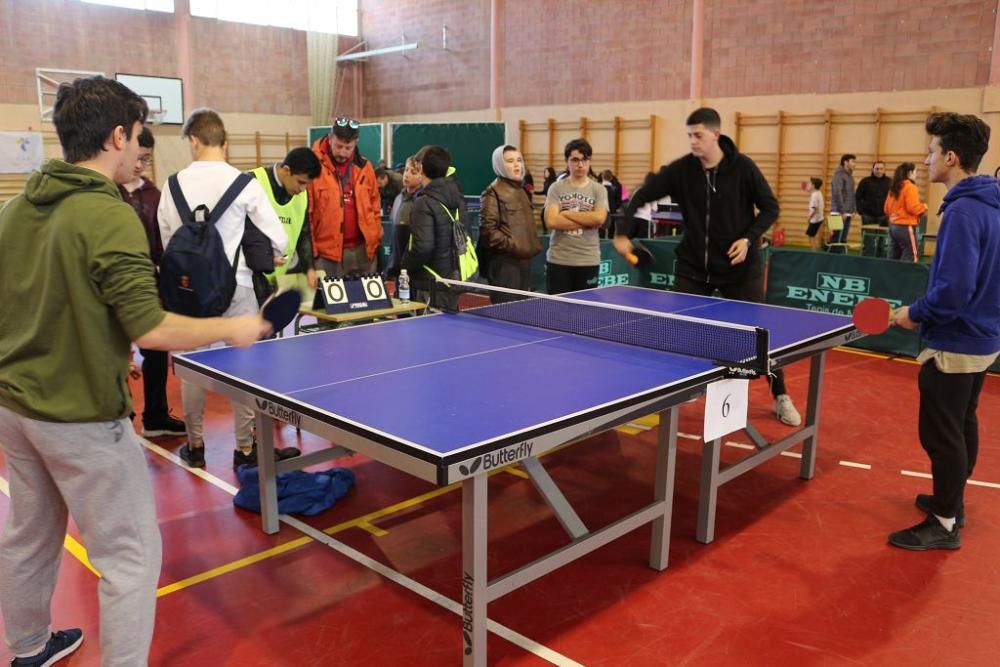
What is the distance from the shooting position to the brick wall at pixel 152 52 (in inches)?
643

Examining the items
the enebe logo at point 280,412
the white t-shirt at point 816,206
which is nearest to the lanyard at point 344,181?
the enebe logo at point 280,412

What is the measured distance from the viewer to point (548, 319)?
4207mm

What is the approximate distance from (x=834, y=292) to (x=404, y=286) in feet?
15.3

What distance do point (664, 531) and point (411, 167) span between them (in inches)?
139

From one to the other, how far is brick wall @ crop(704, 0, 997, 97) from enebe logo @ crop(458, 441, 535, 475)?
43.5ft

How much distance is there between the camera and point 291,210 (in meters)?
4.89

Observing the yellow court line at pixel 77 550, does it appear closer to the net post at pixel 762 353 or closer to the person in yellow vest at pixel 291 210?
the person in yellow vest at pixel 291 210

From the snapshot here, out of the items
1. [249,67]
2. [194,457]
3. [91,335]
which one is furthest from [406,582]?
[249,67]

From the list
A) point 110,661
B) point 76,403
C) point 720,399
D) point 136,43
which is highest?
point 136,43

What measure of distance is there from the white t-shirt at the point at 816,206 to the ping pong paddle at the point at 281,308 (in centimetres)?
1274

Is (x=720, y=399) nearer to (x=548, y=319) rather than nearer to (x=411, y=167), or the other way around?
(x=548, y=319)

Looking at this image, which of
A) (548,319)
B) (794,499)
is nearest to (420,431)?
(548,319)

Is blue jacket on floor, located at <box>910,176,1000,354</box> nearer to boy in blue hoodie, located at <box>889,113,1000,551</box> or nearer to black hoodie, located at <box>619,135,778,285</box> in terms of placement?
boy in blue hoodie, located at <box>889,113,1000,551</box>

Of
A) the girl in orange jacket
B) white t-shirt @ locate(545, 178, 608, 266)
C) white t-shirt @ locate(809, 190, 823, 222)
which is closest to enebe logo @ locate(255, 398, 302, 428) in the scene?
white t-shirt @ locate(545, 178, 608, 266)
